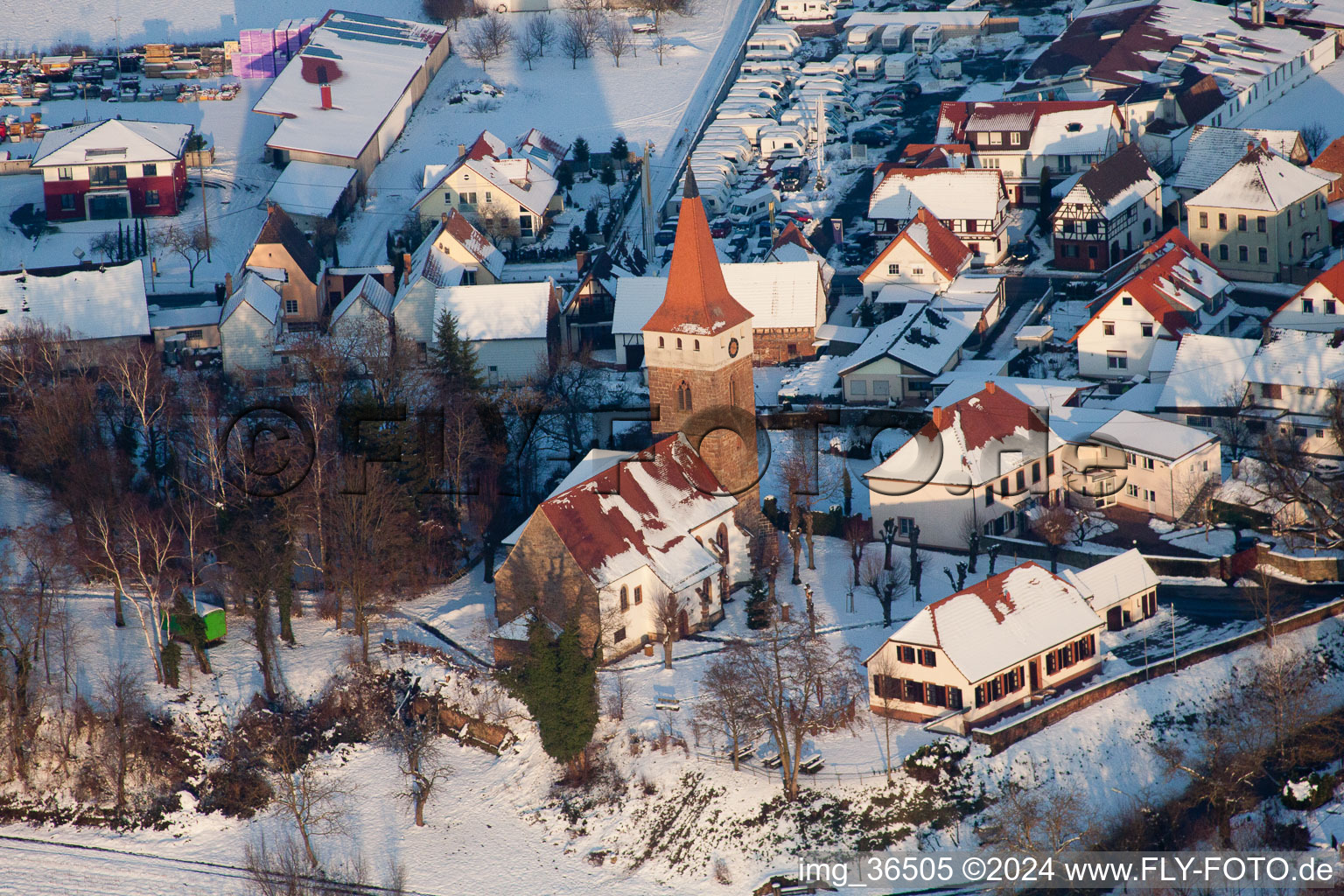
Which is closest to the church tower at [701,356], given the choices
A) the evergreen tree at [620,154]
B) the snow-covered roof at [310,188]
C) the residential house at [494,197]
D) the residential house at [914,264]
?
the residential house at [914,264]

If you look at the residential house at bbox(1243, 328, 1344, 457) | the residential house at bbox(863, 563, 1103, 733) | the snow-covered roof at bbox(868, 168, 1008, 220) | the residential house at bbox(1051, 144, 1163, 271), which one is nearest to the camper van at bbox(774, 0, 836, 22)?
the snow-covered roof at bbox(868, 168, 1008, 220)

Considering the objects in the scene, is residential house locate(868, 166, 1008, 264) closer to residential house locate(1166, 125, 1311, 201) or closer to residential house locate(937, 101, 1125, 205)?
residential house locate(937, 101, 1125, 205)

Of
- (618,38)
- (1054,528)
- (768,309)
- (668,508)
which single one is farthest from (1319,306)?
(618,38)

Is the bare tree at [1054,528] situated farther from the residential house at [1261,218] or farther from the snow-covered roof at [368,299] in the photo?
the snow-covered roof at [368,299]

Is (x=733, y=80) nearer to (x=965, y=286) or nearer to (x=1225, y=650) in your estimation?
(x=965, y=286)

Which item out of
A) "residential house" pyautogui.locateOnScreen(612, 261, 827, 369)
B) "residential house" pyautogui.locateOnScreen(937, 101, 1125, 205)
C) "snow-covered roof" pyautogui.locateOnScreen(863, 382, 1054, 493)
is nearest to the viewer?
"snow-covered roof" pyautogui.locateOnScreen(863, 382, 1054, 493)

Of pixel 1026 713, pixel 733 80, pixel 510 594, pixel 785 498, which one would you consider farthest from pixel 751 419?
pixel 733 80
